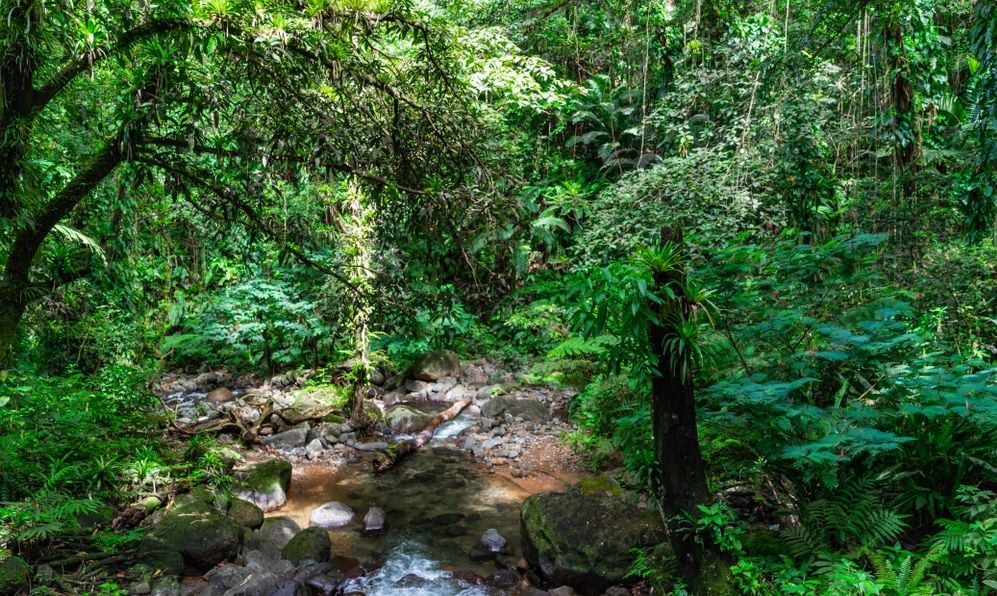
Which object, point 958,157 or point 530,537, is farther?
point 958,157

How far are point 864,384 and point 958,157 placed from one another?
18.0 feet

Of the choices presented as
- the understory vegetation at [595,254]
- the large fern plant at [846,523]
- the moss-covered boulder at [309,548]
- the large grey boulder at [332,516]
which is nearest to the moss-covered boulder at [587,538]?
the understory vegetation at [595,254]

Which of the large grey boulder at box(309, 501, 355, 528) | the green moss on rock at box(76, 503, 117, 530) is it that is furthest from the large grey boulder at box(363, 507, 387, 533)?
the green moss on rock at box(76, 503, 117, 530)

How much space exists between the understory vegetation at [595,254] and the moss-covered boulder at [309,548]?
1.16m

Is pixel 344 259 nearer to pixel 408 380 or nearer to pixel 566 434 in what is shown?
pixel 566 434

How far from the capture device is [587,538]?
167 inches

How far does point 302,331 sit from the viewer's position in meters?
9.97

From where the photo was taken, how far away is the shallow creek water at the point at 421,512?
4773 millimetres

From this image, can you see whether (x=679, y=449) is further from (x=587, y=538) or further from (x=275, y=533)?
(x=275, y=533)

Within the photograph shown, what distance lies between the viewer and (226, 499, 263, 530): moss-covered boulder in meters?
5.31

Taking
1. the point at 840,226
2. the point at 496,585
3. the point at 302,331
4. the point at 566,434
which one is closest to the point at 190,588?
the point at 496,585

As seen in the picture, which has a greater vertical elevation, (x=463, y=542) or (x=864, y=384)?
(x=864, y=384)

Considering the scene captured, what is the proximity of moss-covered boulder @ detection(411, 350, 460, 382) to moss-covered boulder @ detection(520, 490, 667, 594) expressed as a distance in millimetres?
6329

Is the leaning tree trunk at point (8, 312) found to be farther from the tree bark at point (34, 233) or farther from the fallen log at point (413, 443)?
the fallen log at point (413, 443)
